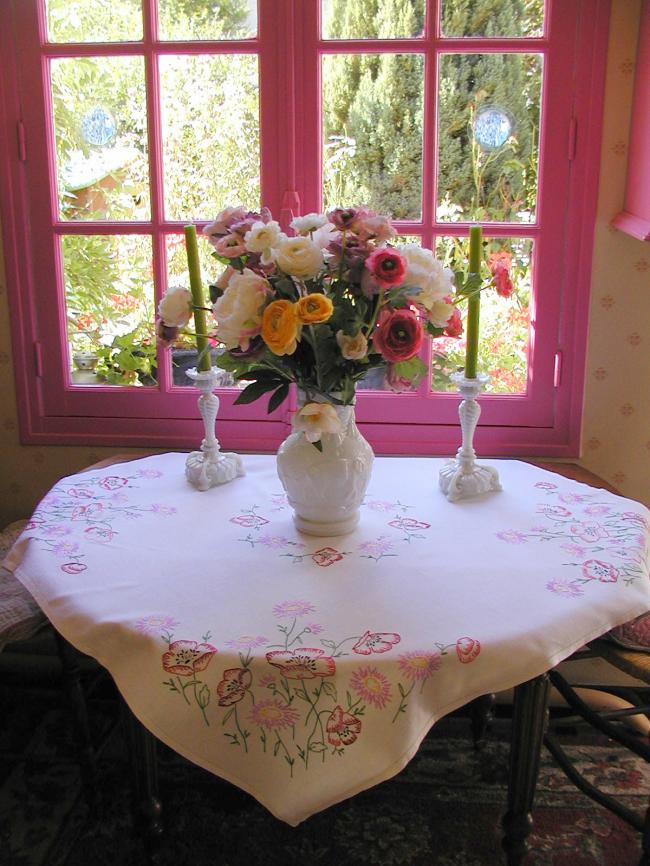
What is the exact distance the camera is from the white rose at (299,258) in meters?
1.38

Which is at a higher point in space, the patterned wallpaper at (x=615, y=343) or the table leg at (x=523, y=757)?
the patterned wallpaper at (x=615, y=343)

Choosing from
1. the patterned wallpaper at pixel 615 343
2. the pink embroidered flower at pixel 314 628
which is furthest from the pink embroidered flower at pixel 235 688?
the patterned wallpaper at pixel 615 343

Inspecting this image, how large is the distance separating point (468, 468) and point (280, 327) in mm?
619

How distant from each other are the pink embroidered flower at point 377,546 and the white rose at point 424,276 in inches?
16.8

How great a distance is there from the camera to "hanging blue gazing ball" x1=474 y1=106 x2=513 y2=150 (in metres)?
2.08

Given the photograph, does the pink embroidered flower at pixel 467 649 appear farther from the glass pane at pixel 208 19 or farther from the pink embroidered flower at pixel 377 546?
the glass pane at pixel 208 19

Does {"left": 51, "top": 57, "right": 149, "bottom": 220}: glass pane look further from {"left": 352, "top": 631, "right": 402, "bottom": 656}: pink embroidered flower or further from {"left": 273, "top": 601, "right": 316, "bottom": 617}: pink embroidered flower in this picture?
{"left": 352, "top": 631, "right": 402, "bottom": 656}: pink embroidered flower

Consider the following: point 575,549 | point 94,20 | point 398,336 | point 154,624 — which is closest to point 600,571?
point 575,549

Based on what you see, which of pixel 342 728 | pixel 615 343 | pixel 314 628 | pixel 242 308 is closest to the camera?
pixel 342 728

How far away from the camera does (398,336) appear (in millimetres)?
1395

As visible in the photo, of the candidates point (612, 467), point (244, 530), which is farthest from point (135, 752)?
point (612, 467)

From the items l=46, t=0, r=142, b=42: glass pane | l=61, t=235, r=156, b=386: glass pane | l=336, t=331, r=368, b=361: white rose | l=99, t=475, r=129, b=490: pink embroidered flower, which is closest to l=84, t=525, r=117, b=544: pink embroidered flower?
l=99, t=475, r=129, b=490: pink embroidered flower

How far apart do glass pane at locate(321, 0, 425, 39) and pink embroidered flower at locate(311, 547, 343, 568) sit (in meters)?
1.27

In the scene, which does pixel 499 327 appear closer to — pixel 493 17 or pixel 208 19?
pixel 493 17
